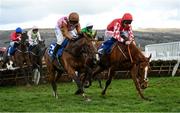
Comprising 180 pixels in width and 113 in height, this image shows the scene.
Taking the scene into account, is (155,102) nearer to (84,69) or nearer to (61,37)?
(84,69)

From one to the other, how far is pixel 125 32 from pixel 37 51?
940cm

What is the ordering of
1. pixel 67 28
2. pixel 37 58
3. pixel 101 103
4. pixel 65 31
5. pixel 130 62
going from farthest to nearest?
pixel 37 58, pixel 130 62, pixel 67 28, pixel 65 31, pixel 101 103

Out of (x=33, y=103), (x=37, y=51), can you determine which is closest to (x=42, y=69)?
(x=37, y=51)

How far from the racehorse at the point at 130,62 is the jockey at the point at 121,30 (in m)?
0.21

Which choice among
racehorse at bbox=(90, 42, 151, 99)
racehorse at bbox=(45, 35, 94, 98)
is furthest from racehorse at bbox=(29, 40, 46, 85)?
racehorse at bbox=(45, 35, 94, 98)

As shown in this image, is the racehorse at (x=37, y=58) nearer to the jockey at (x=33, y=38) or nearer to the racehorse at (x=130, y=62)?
the jockey at (x=33, y=38)

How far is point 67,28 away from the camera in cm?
1662

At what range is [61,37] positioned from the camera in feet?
55.3

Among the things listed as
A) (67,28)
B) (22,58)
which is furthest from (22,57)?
(67,28)

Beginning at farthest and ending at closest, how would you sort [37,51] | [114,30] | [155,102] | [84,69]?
[37,51]
[114,30]
[84,69]
[155,102]

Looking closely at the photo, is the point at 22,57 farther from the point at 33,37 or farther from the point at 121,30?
the point at 121,30

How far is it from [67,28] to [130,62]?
7.65 feet

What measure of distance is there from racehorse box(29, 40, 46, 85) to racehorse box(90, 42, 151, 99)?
7.99 m

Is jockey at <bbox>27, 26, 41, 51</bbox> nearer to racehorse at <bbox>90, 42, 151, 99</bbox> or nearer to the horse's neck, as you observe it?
racehorse at <bbox>90, 42, 151, 99</bbox>
